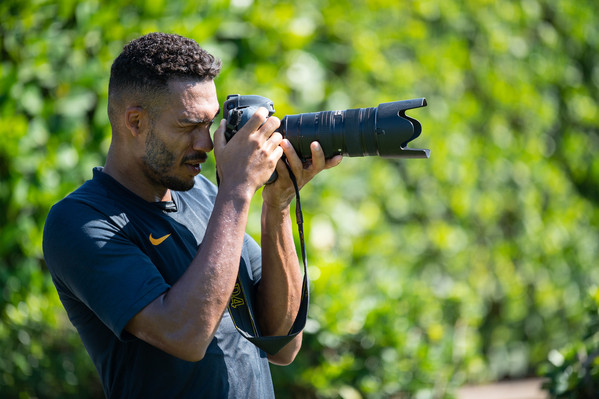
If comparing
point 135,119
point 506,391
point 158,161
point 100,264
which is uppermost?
point 135,119

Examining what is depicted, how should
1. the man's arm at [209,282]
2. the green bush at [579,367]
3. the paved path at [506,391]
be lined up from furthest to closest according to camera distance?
the paved path at [506,391] → the green bush at [579,367] → the man's arm at [209,282]

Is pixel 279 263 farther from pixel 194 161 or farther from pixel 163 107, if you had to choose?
pixel 163 107

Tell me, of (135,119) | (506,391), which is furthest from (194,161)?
(506,391)

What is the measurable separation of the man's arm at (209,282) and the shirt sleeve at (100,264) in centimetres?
4

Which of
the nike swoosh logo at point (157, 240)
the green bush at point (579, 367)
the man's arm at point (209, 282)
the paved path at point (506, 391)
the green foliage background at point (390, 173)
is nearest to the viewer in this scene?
the man's arm at point (209, 282)

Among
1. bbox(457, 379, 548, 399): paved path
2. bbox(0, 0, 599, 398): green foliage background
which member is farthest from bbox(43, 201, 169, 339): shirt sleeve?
bbox(457, 379, 548, 399): paved path

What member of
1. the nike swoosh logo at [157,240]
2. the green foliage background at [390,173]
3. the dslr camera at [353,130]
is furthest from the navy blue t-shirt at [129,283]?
the green foliage background at [390,173]

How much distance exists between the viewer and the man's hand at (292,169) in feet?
6.64

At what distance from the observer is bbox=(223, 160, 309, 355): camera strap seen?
195 cm

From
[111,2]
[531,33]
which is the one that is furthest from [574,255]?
[111,2]

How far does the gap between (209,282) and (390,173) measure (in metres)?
3.09

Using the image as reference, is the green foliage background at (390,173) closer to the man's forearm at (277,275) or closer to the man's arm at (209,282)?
the man's forearm at (277,275)

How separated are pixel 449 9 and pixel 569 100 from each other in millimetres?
1334

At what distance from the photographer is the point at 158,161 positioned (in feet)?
6.34
